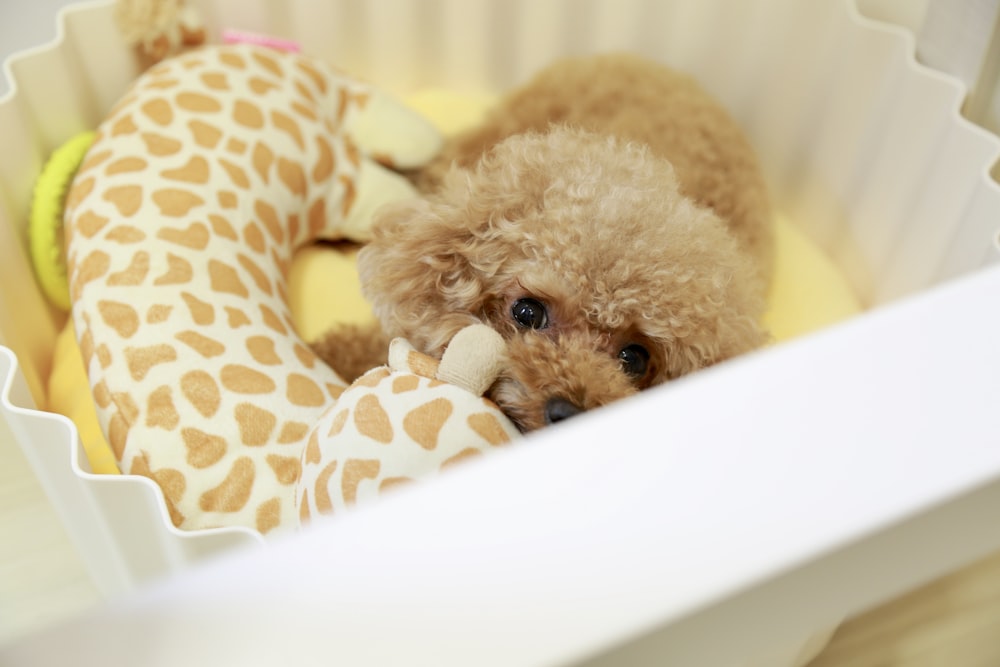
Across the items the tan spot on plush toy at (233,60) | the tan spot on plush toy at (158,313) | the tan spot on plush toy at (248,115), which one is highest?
the tan spot on plush toy at (233,60)

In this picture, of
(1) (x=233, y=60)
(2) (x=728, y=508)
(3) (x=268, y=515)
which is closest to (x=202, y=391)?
(3) (x=268, y=515)

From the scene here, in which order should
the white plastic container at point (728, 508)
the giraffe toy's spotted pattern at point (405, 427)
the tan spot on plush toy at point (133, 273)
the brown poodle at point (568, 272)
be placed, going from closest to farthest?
the white plastic container at point (728, 508) → the giraffe toy's spotted pattern at point (405, 427) → the brown poodle at point (568, 272) → the tan spot on plush toy at point (133, 273)

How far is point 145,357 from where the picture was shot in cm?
97

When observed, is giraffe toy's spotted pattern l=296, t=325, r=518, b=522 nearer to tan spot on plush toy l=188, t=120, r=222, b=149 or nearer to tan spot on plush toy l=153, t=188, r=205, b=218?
tan spot on plush toy l=153, t=188, r=205, b=218

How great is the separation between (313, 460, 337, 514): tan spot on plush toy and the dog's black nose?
7.5 inches

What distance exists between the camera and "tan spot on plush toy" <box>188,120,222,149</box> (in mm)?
1191

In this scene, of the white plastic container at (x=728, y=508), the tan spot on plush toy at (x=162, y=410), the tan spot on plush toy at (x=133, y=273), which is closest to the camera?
the white plastic container at (x=728, y=508)

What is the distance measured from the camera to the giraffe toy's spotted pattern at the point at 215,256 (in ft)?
3.01

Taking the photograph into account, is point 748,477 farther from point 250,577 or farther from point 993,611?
point 993,611

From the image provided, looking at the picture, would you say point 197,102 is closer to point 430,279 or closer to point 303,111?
point 303,111

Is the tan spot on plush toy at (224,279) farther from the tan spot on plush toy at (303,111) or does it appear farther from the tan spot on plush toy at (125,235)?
the tan spot on plush toy at (303,111)

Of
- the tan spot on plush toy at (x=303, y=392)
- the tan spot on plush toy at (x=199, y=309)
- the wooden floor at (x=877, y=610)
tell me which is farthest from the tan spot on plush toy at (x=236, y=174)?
the wooden floor at (x=877, y=610)

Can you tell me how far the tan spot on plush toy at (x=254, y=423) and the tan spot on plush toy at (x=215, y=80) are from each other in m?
0.54

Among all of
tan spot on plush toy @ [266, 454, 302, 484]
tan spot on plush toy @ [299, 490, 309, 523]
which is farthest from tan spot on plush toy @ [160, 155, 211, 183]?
tan spot on plush toy @ [299, 490, 309, 523]
